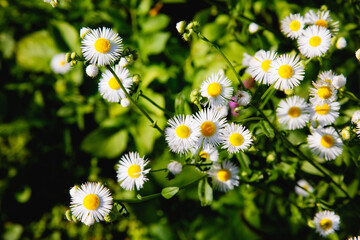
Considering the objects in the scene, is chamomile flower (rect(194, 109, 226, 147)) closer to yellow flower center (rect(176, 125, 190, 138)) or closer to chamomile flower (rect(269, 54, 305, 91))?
yellow flower center (rect(176, 125, 190, 138))

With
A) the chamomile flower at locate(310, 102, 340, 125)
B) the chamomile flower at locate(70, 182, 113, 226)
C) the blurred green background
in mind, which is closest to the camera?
the chamomile flower at locate(70, 182, 113, 226)

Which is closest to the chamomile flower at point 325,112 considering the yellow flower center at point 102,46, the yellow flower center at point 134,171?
the yellow flower center at point 134,171

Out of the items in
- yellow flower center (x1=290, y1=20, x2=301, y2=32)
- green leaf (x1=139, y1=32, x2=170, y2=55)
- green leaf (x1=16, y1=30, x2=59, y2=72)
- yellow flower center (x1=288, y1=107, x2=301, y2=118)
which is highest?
green leaf (x1=16, y1=30, x2=59, y2=72)

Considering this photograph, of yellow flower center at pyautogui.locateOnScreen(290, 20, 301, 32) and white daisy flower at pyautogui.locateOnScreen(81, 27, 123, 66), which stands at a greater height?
white daisy flower at pyautogui.locateOnScreen(81, 27, 123, 66)

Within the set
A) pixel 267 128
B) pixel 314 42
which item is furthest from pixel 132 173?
pixel 314 42

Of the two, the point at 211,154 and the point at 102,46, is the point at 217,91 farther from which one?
the point at 102,46

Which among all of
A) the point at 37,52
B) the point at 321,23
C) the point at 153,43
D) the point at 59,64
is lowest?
the point at 321,23

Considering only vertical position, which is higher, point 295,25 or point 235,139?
point 295,25

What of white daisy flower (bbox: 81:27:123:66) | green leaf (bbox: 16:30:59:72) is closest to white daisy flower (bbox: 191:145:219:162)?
white daisy flower (bbox: 81:27:123:66)
